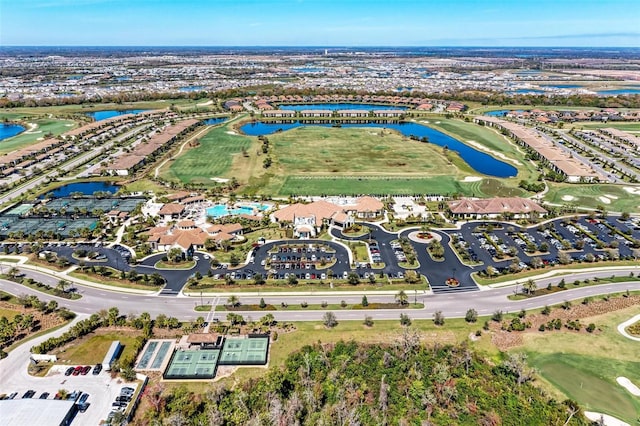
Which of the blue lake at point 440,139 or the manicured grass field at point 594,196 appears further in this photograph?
the blue lake at point 440,139

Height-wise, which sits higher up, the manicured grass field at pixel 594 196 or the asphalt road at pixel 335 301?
the manicured grass field at pixel 594 196

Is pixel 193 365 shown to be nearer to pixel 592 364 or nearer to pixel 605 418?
pixel 605 418

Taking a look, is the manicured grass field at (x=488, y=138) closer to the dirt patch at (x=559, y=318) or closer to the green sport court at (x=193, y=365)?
the dirt patch at (x=559, y=318)

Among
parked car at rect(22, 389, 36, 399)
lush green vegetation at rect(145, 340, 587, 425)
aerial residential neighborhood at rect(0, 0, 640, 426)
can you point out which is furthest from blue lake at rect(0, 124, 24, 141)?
lush green vegetation at rect(145, 340, 587, 425)

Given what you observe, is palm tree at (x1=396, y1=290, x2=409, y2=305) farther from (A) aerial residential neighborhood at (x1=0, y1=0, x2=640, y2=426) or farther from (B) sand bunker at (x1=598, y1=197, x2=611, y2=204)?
(B) sand bunker at (x1=598, y1=197, x2=611, y2=204)

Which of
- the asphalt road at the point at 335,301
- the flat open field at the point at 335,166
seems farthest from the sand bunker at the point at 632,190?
the asphalt road at the point at 335,301

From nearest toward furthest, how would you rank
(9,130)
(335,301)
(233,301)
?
(233,301) < (335,301) < (9,130)

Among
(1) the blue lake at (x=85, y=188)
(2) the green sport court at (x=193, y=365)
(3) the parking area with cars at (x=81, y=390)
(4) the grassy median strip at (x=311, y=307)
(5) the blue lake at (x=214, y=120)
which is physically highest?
(5) the blue lake at (x=214, y=120)

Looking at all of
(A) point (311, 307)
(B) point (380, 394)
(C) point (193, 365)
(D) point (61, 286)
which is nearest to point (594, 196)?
(A) point (311, 307)
